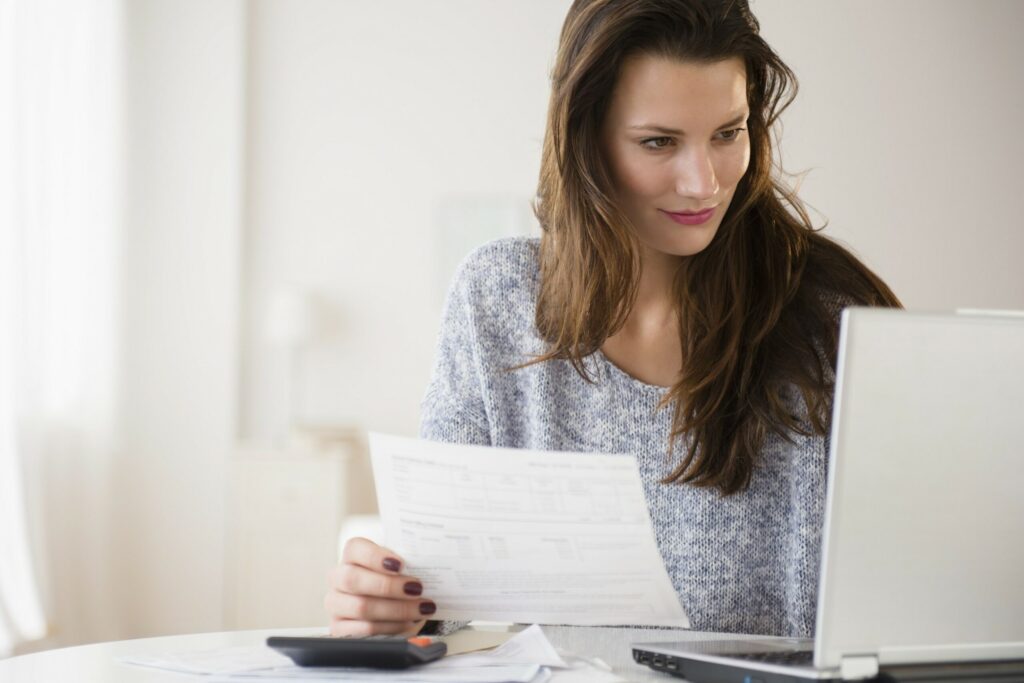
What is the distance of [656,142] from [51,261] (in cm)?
293

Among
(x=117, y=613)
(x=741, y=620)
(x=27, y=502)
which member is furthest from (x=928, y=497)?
(x=117, y=613)

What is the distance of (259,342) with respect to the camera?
4.73m

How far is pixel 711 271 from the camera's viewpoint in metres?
1.57

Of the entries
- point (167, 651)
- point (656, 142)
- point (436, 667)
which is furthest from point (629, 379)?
point (167, 651)

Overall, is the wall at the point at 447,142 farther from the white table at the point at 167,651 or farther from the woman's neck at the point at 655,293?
the white table at the point at 167,651

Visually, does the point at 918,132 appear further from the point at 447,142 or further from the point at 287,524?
the point at 287,524

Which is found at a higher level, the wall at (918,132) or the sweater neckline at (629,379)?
the wall at (918,132)

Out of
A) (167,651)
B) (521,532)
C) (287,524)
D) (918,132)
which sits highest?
(918,132)

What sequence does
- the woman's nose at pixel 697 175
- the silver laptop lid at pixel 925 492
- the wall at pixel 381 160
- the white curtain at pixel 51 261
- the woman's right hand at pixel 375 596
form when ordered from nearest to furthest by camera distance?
the silver laptop lid at pixel 925 492 → the woman's right hand at pixel 375 596 → the woman's nose at pixel 697 175 → the white curtain at pixel 51 261 → the wall at pixel 381 160

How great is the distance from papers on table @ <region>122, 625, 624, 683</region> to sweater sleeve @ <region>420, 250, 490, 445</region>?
420mm

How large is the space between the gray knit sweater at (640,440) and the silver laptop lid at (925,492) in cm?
56

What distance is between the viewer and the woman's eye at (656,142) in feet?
4.63

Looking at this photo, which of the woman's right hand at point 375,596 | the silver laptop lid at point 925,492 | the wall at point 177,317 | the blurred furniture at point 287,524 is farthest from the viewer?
the wall at point 177,317

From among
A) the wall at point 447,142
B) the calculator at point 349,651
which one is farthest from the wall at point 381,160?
the calculator at point 349,651
